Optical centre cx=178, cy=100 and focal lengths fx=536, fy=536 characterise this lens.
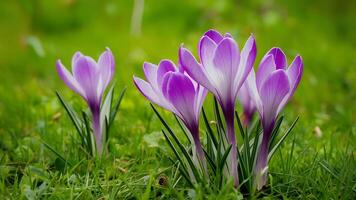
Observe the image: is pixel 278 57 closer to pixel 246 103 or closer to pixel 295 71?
pixel 295 71

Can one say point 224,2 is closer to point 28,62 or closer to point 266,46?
point 266,46

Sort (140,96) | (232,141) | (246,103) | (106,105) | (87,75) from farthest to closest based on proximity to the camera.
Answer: (140,96) → (246,103) → (106,105) → (87,75) → (232,141)

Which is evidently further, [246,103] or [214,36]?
[246,103]

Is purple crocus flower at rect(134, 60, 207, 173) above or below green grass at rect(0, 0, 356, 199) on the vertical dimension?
above

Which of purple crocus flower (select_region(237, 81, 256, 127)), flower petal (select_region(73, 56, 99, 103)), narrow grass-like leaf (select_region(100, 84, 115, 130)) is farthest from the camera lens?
purple crocus flower (select_region(237, 81, 256, 127))

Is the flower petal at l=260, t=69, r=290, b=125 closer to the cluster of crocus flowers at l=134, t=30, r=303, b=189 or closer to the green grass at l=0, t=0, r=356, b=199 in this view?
the cluster of crocus flowers at l=134, t=30, r=303, b=189

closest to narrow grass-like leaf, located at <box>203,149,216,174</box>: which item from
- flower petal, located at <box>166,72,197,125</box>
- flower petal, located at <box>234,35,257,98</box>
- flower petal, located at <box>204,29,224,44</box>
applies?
flower petal, located at <box>166,72,197,125</box>

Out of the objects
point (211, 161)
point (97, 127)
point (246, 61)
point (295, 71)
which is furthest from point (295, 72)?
point (97, 127)

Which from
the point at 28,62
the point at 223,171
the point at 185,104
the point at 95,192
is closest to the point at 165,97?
the point at 185,104
